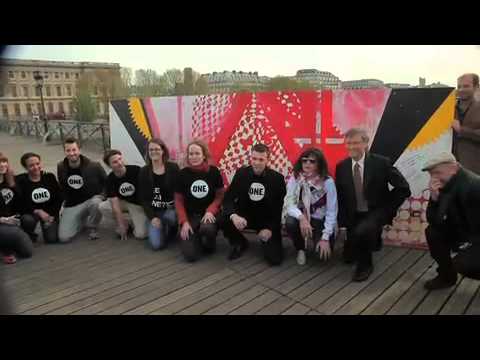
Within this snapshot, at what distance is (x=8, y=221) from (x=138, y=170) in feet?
4.97

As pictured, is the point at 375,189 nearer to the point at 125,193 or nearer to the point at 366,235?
the point at 366,235

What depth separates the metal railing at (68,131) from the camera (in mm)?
13859

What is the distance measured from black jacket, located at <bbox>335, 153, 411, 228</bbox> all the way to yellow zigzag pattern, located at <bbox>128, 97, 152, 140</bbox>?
301 cm

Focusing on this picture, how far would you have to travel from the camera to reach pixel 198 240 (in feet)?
12.4

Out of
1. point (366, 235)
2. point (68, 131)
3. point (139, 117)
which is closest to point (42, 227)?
point (139, 117)

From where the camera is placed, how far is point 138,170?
14.6 feet

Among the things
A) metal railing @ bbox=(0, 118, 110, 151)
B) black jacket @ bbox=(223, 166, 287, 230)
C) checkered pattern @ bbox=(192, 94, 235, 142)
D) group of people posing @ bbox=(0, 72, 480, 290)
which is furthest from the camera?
metal railing @ bbox=(0, 118, 110, 151)

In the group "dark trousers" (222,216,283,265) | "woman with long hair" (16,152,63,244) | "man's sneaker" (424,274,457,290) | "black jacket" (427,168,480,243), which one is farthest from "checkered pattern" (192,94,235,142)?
"man's sneaker" (424,274,457,290)

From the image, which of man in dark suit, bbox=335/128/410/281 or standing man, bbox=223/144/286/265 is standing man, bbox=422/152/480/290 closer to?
man in dark suit, bbox=335/128/410/281

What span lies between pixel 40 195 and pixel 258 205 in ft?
8.88

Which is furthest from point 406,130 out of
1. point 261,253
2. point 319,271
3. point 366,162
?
point 261,253

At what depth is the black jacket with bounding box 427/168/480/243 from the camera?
8.29 ft

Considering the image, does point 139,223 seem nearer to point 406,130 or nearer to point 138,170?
point 138,170

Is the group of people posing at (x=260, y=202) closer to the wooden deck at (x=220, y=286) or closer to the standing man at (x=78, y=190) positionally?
the standing man at (x=78, y=190)
